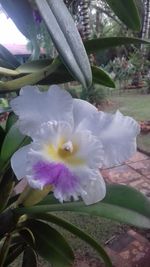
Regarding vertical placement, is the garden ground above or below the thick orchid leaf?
below

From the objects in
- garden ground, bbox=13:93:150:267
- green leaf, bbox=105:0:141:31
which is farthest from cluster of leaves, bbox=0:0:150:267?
garden ground, bbox=13:93:150:267

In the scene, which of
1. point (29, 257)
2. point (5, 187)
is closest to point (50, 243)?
point (29, 257)

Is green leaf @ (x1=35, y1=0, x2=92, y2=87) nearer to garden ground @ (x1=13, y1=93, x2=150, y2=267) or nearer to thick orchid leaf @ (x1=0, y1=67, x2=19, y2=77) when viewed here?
thick orchid leaf @ (x1=0, y1=67, x2=19, y2=77)

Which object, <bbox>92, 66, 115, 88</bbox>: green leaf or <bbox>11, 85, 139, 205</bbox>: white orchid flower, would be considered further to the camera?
<bbox>92, 66, 115, 88</bbox>: green leaf

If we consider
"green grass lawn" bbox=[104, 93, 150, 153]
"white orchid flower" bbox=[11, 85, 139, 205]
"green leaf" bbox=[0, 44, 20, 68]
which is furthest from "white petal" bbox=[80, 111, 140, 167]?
"green grass lawn" bbox=[104, 93, 150, 153]

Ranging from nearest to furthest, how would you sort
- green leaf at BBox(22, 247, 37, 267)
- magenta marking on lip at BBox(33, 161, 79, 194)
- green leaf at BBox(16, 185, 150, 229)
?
magenta marking on lip at BBox(33, 161, 79, 194) < green leaf at BBox(16, 185, 150, 229) < green leaf at BBox(22, 247, 37, 267)

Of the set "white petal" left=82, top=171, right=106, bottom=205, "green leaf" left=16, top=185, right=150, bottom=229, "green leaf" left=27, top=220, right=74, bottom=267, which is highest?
"white petal" left=82, top=171, right=106, bottom=205

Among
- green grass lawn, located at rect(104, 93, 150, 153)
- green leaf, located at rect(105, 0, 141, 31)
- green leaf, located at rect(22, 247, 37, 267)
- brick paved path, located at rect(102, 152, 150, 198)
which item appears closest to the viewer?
green leaf, located at rect(105, 0, 141, 31)

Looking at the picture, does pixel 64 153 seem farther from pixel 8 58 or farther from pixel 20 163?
pixel 8 58

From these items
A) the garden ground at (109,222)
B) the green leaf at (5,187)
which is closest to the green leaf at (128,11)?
the green leaf at (5,187)
